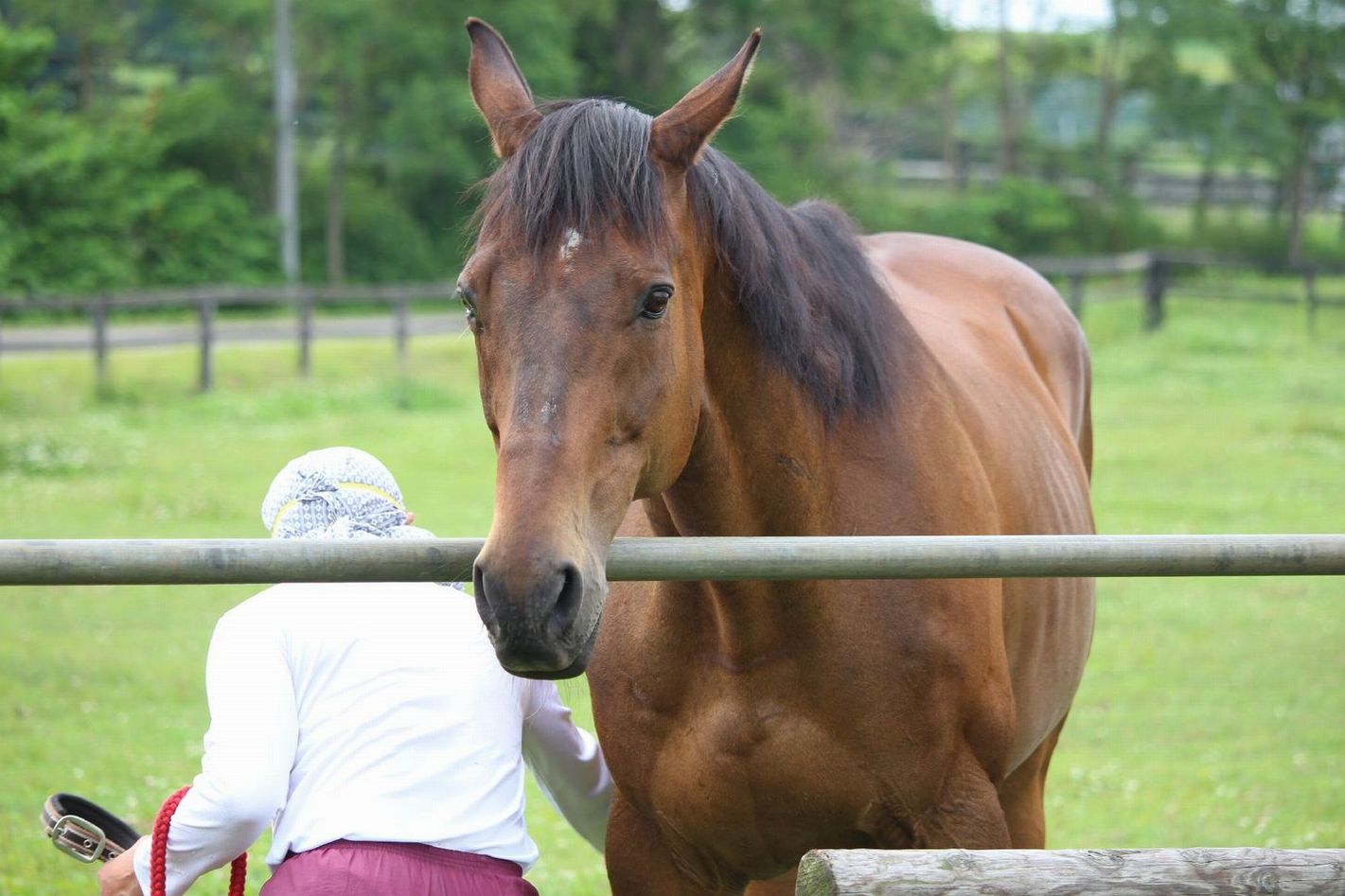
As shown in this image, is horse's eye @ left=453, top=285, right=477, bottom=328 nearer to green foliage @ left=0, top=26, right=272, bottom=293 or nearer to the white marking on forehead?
the white marking on forehead

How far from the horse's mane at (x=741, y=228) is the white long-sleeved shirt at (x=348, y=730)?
2.43 ft

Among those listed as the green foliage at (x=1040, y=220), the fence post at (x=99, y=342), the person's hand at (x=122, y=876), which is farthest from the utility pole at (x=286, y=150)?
the person's hand at (x=122, y=876)

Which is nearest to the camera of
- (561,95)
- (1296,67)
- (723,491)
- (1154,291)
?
(723,491)

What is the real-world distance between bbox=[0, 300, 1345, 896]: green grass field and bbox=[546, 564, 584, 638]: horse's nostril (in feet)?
2.93

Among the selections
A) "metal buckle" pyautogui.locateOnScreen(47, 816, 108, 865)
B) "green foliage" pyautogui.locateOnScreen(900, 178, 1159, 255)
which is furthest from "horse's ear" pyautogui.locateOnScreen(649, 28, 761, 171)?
"green foliage" pyautogui.locateOnScreen(900, 178, 1159, 255)

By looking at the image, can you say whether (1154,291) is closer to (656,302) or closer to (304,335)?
(304,335)

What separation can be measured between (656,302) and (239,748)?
1021 mm

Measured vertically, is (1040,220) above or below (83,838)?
below

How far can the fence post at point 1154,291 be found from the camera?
25219mm

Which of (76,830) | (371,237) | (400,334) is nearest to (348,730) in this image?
(76,830)

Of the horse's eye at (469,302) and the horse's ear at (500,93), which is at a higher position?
the horse's ear at (500,93)

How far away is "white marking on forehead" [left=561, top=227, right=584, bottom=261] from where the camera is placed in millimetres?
2291

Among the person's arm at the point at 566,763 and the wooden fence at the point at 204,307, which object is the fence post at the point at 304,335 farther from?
the person's arm at the point at 566,763

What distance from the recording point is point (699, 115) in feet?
8.00
